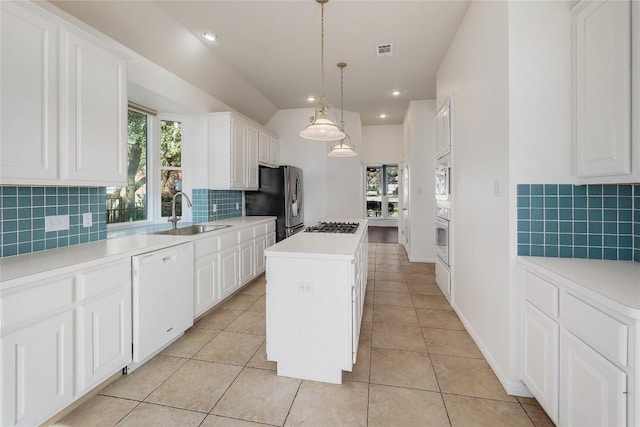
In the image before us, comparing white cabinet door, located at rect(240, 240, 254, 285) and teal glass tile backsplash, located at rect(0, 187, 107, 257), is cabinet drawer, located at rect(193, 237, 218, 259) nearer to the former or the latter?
white cabinet door, located at rect(240, 240, 254, 285)

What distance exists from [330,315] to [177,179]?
9.65ft

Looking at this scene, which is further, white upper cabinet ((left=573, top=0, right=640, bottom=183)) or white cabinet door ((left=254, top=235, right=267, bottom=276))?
white cabinet door ((left=254, top=235, right=267, bottom=276))

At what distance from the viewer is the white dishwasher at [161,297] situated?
6.75ft

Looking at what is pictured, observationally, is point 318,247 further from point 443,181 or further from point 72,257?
point 443,181

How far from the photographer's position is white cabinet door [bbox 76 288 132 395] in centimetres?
169

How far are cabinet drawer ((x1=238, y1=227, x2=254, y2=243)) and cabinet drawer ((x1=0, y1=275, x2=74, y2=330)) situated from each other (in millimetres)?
2040

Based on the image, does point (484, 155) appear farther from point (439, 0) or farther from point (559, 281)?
point (439, 0)

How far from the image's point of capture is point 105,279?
182 centimetres

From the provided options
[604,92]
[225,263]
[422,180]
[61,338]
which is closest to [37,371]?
[61,338]

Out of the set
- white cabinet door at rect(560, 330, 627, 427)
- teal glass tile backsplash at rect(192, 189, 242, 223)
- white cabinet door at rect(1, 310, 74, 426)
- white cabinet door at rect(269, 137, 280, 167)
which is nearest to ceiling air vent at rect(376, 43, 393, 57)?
white cabinet door at rect(269, 137, 280, 167)

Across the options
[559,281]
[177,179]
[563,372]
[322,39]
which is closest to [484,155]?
[559,281]

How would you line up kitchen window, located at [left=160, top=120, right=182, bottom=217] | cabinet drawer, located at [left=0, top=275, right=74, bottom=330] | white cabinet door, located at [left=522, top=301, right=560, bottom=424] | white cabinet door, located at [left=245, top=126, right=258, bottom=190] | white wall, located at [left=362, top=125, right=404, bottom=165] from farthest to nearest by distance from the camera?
white wall, located at [left=362, top=125, right=404, bottom=165]
white cabinet door, located at [left=245, top=126, right=258, bottom=190]
kitchen window, located at [left=160, top=120, right=182, bottom=217]
white cabinet door, located at [left=522, top=301, right=560, bottom=424]
cabinet drawer, located at [left=0, top=275, right=74, bottom=330]

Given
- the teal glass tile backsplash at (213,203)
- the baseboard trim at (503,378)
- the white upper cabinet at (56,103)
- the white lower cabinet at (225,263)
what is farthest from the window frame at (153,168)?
the baseboard trim at (503,378)

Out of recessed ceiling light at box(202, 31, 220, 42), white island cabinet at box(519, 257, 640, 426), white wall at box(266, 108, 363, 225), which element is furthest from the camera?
white wall at box(266, 108, 363, 225)
